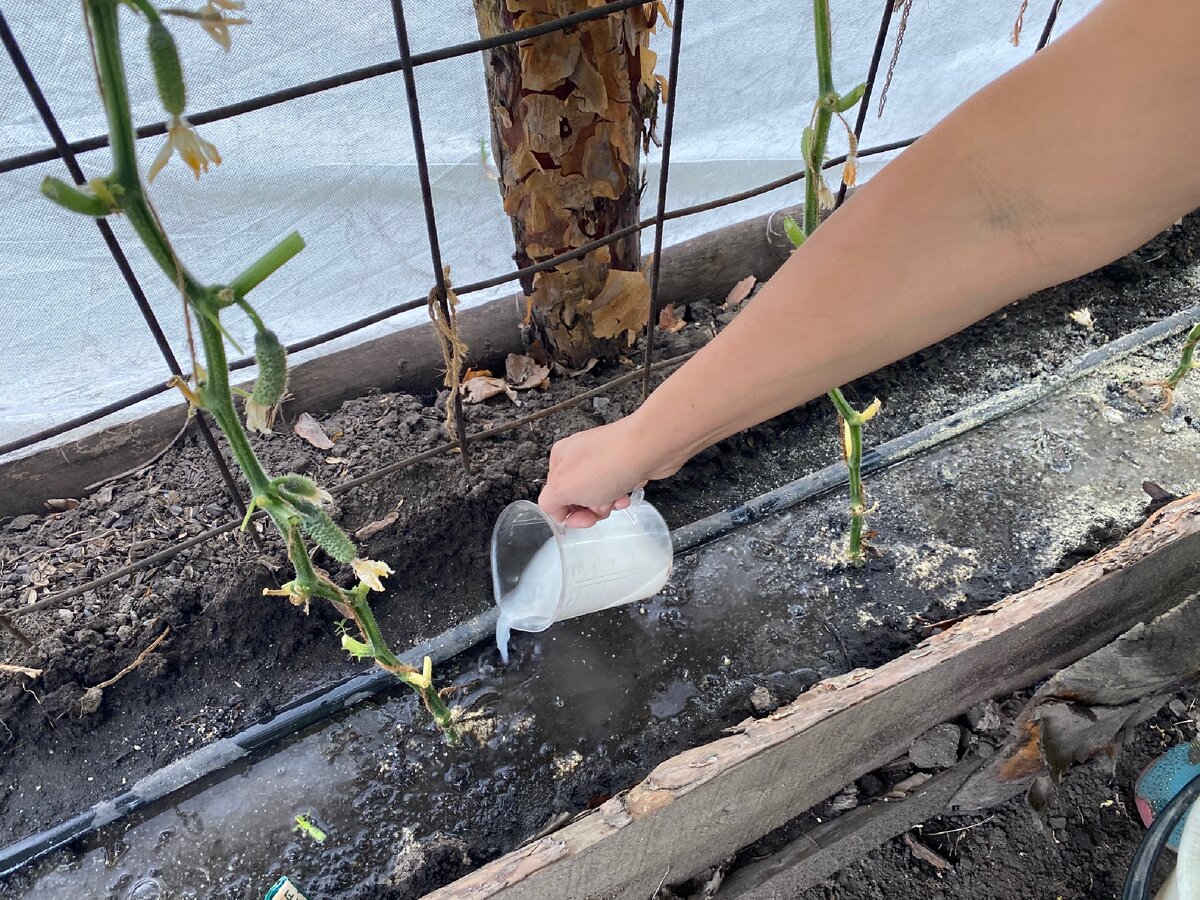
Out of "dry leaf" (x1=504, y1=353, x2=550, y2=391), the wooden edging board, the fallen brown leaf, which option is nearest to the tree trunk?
"dry leaf" (x1=504, y1=353, x2=550, y2=391)

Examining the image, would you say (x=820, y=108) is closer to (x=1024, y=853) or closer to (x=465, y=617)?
(x=465, y=617)

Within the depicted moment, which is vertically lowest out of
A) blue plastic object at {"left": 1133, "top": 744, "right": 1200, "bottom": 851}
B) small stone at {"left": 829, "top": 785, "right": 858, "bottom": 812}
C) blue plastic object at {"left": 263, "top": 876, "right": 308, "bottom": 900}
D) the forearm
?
blue plastic object at {"left": 1133, "top": 744, "right": 1200, "bottom": 851}

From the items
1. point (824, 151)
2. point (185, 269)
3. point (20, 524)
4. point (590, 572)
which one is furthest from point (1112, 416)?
point (20, 524)

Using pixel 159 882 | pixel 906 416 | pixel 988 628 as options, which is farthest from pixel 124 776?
pixel 906 416

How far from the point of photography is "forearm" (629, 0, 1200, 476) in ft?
1.84

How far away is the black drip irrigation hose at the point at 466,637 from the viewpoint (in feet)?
3.58

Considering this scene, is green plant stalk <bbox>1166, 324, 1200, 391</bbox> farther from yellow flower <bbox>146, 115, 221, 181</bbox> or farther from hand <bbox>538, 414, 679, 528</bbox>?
yellow flower <bbox>146, 115, 221, 181</bbox>

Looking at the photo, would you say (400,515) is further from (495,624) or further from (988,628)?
(988,628)

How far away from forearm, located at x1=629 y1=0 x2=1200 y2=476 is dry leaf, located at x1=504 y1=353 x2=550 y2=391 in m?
0.81

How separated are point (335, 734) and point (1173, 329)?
1.81 meters

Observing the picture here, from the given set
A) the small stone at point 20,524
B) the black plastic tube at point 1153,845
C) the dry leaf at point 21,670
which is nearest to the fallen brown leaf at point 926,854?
the black plastic tube at point 1153,845

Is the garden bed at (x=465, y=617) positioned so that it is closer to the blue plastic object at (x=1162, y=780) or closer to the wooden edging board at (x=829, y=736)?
the wooden edging board at (x=829, y=736)

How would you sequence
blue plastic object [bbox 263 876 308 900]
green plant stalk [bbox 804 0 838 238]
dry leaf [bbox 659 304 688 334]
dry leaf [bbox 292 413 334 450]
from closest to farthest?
green plant stalk [bbox 804 0 838 238] → blue plastic object [bbox 263 876 308 900] → dry leaf [bbox 292 413 334 450] → dry leaf [bbox 659 304 688 334]

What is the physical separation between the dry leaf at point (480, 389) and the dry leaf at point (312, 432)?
10.2 inches
